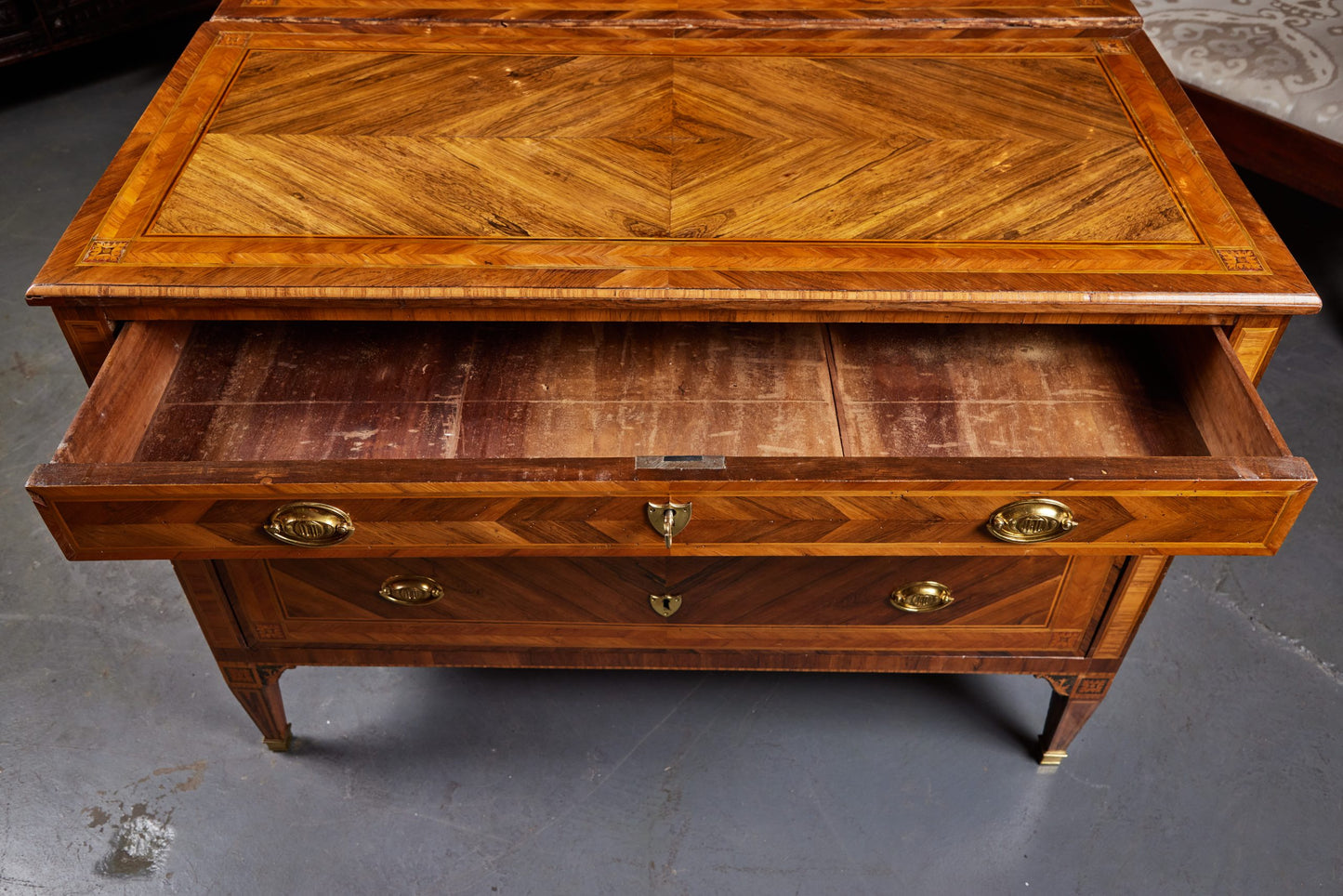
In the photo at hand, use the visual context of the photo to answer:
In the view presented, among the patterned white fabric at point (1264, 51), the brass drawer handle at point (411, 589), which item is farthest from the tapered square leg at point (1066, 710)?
the patterned white fabric at point (1264, 51)

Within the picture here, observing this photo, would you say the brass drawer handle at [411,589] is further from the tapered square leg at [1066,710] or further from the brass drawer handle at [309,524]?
the tapered square leg at [1066,710]

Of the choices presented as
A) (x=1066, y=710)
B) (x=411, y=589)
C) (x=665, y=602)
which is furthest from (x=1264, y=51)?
(x=411, y=589)

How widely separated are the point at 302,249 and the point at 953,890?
0.97 metres

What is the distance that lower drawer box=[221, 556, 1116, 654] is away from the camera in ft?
3.59

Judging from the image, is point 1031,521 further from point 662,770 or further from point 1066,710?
point 662,770

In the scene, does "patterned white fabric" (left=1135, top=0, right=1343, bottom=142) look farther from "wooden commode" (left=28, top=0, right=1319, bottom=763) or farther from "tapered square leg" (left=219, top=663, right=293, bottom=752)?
"tapered square leg" (left=219, top=663, right=293, bottom=752)

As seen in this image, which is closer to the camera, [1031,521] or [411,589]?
[1031,521]

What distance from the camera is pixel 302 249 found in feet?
3.32

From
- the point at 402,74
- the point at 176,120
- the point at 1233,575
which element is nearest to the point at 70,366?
the point at 176,120

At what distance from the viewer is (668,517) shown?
90cm

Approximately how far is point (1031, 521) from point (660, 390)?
0.39 metres

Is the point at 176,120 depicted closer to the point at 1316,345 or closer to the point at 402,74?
the point at 402,74

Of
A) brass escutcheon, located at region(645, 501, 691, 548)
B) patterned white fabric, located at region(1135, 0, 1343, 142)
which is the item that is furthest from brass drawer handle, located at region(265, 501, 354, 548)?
patterned white fabric, located at region(1135, 0, 1343, 142)

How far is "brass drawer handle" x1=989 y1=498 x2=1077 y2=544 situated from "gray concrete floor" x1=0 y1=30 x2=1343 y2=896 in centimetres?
51
